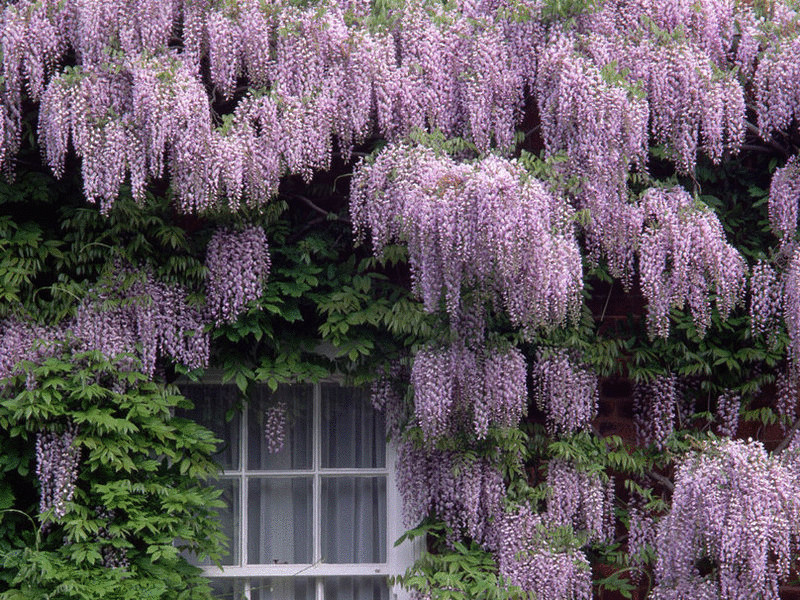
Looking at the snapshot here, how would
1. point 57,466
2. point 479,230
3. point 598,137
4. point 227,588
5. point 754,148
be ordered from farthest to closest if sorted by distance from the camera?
point 754,148, point 227,588, point 598,137, point 57,466, point 479,230

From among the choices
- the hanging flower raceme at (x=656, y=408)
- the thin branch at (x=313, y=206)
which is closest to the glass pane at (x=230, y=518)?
the thin branch at (x=313, y=206)

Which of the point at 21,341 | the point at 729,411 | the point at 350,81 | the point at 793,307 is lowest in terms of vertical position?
the point at 729,411

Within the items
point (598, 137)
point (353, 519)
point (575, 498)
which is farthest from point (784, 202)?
point (353, 519)

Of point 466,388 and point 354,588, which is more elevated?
point 466,388

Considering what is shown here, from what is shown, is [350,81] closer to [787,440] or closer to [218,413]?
[218,413]

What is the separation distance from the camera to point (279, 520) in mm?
4844

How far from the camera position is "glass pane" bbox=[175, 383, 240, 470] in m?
4.88

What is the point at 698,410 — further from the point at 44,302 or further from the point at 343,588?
the point at 44,302

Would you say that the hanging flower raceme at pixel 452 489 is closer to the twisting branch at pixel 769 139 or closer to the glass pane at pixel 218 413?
the glass pane at pixel 218 413

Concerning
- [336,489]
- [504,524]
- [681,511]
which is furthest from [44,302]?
[681,511]

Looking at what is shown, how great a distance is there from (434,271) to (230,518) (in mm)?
1428

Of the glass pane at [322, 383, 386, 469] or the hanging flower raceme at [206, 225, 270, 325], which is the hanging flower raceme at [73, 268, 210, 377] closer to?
the hanging flower raceme at [206, 225, 270, 325]

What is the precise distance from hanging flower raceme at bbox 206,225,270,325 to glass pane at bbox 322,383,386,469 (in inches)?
23.2

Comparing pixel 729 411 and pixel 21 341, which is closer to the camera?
pixel 21 341
